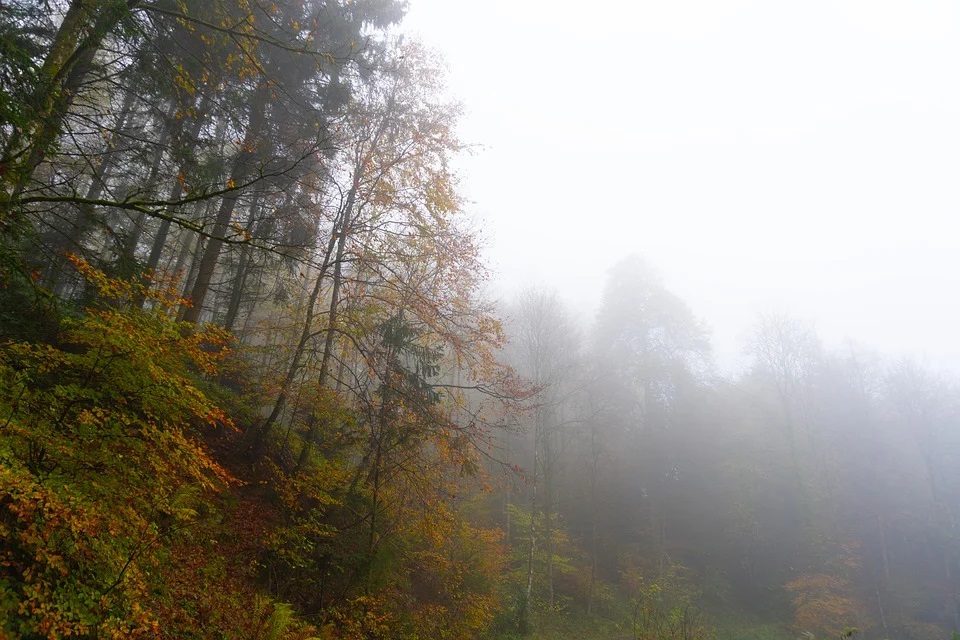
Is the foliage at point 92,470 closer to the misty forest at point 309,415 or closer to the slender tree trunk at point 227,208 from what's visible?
the misty forest at point 309,415

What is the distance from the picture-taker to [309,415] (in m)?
9.10

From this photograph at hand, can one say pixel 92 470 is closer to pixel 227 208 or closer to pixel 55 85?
pixel 55 85

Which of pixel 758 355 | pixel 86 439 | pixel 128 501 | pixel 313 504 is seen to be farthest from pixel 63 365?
pixel 758 355

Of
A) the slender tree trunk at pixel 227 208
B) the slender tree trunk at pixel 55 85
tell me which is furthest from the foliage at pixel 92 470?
the slender tree trunk at pixel 227 208

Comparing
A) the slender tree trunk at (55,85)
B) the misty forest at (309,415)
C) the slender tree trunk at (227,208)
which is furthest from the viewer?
the slender tree trunk at (227,208)

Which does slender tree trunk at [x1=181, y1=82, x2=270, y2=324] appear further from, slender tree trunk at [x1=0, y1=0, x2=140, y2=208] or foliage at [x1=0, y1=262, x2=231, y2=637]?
foliage at [x1=0, y1=262, x2=231, y2=637]

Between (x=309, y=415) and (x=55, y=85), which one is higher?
(x=55, y=85)

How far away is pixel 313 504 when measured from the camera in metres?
9.27

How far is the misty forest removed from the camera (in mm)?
3887

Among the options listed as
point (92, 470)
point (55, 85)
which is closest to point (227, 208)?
point (55, 85)

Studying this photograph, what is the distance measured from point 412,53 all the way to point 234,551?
11.2 meters

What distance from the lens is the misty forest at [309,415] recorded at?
3887mm

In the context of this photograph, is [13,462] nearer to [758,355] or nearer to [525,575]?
[525,575]

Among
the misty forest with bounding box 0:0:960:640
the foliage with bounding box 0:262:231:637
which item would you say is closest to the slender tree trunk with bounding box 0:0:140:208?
the misty forest with bounding box 0:0:960:640
